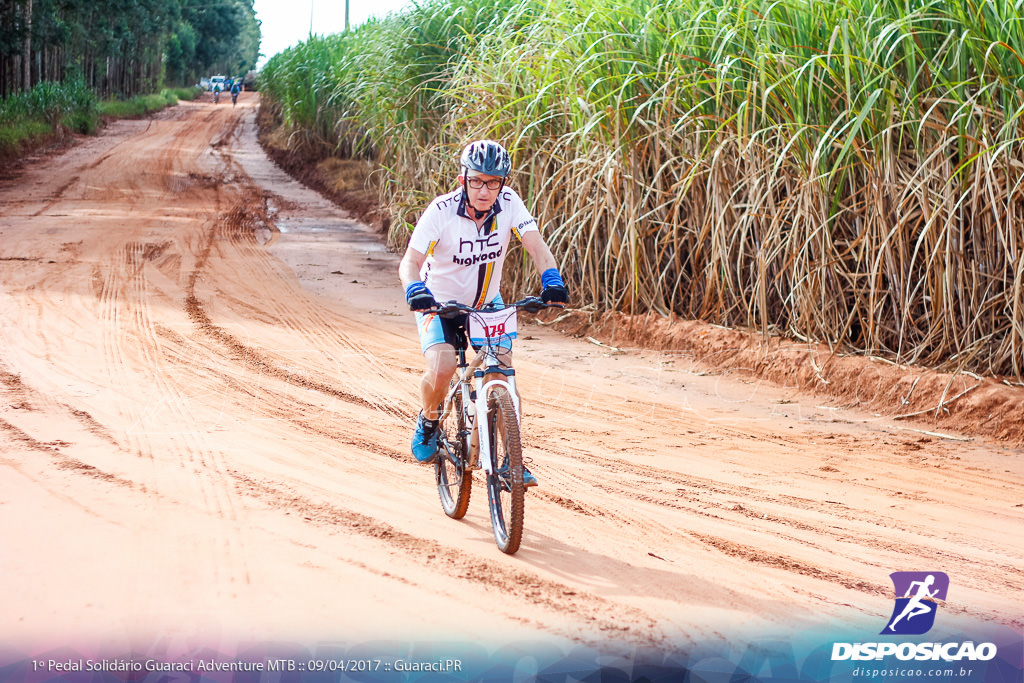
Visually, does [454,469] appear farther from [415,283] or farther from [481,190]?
[481,190]

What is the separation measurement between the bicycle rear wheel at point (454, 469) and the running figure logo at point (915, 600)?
1.69 m

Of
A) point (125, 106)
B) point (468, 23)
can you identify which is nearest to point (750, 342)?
point (468, 23)

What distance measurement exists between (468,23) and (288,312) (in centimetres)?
496

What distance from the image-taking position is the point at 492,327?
11.7 ft

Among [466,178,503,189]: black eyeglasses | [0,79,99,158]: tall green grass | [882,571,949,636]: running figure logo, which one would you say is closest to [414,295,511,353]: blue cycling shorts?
[466,178,503,189]: black eyeglasses

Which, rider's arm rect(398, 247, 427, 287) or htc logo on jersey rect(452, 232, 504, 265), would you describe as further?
htc logo on jersey rect(452, 232, 504, 265)

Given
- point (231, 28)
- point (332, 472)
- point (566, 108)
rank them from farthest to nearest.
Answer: point (231, 28)
point (566, 108)
point (332, 472)

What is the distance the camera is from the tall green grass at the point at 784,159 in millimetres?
5375

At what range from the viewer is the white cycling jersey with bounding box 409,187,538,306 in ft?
12.1

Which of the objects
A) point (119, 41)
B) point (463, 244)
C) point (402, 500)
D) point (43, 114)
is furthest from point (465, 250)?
point (119, 41)

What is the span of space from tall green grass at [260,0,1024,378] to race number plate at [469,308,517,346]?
9.88ft

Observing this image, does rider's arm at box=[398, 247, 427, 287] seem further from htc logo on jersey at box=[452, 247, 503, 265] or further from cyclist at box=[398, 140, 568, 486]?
htc logo on jersey at box=[452, 247, 503, 265]

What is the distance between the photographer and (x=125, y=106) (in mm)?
37219

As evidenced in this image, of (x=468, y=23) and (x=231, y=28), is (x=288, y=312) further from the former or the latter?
(x=231, y=28)
